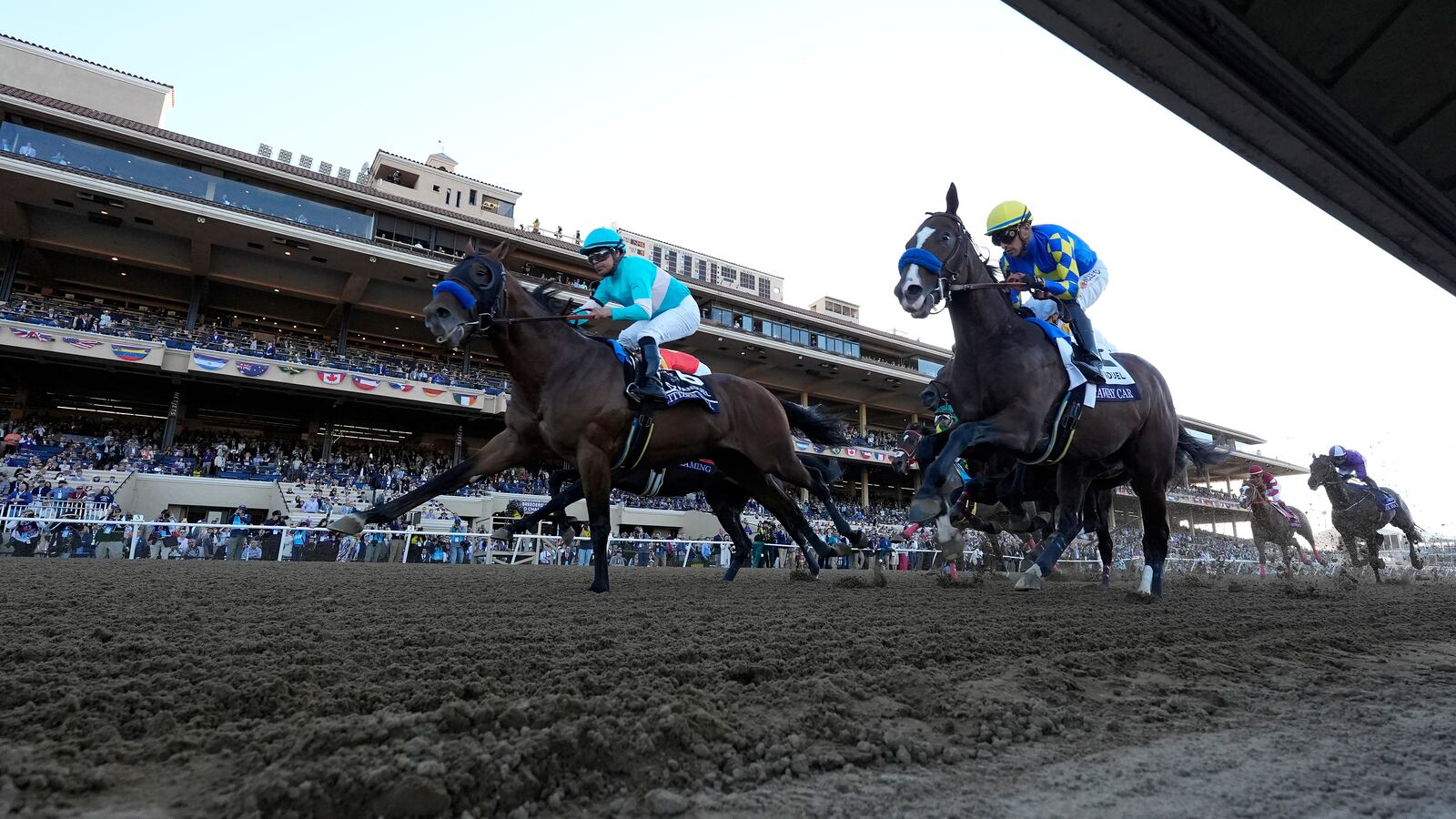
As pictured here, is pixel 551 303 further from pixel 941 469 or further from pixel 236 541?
pixel 236 541

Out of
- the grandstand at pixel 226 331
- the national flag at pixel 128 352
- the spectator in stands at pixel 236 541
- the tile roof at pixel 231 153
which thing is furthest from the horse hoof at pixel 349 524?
the tile roof at pixel 231 153

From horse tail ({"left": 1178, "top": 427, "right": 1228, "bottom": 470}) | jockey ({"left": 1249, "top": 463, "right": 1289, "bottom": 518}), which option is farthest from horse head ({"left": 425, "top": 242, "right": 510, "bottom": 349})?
jockey ({"left": 1249, "top": 463, "right": 1289, "bottom": 518})

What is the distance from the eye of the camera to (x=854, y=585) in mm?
5707

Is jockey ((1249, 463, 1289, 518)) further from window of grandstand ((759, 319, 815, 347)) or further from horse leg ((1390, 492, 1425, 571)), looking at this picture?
window of grandstand ((759, 319, 815, 347))

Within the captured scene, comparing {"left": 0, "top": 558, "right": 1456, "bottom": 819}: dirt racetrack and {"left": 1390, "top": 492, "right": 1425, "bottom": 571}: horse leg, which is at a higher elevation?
{"left": 1390, "top": 492, "right": 1425, "bottom": 571}: horse leg

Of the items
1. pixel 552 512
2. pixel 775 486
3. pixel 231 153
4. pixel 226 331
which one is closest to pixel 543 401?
pixel 552 512

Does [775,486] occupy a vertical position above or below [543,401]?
below

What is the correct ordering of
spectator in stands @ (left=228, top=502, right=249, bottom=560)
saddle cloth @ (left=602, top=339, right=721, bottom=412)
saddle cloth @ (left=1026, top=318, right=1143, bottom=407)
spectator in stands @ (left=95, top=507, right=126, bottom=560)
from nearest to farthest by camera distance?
1. saddle cloth @ (left=1026, top=318, right=1143, bottom=407)
2. saddle cloth @ (left=602, top=339, right=721, bottom=412)
3. spectator in stands @ (left=95, top=507, right=126, bottom=560)
4. spectator in stands @ (left=228, top=502, right=249, bottom=560)

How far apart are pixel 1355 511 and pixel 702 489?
11647mm

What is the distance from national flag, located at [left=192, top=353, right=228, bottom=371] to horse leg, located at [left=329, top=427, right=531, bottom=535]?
2176cm

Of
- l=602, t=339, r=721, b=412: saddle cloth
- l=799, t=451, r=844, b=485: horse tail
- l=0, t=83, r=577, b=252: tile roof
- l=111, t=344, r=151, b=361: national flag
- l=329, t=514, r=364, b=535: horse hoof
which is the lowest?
l=329, t=514, r=364, b=535: horse hoof

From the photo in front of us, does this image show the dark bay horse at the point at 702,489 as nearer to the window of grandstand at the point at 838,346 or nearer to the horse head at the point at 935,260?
the horse head at the point at 935,260

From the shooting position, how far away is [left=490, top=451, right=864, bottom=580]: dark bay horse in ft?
23.2

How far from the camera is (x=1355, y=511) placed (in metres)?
12.0
